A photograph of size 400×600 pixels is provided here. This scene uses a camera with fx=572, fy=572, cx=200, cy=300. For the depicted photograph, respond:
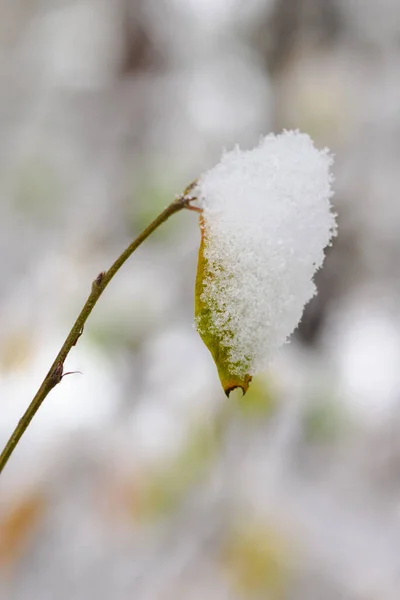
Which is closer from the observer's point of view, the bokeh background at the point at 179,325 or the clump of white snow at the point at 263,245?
the clump of white snow at the point at 263,245

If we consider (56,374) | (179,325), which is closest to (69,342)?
(56,374)

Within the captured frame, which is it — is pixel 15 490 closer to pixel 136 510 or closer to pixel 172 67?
pixel 136 510

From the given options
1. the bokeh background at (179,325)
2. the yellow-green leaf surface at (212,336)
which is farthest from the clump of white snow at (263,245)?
the bokeh background at (179,325)

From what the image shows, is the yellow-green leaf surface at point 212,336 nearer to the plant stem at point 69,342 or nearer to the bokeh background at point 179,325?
the plant stem at point 69,342

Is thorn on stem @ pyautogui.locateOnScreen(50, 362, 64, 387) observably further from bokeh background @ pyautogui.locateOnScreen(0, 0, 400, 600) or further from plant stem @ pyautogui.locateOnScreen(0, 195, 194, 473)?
bokeh background @ pyautogui.locateOnScreen(0, 0, 400, 600)

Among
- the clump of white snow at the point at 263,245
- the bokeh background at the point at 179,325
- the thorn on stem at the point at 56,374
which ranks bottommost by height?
the thorn on stem at the point at 56,374

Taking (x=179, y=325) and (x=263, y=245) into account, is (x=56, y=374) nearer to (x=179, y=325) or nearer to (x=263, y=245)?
(x=263, y=245)

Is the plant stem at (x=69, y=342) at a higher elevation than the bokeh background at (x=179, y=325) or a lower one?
lower
